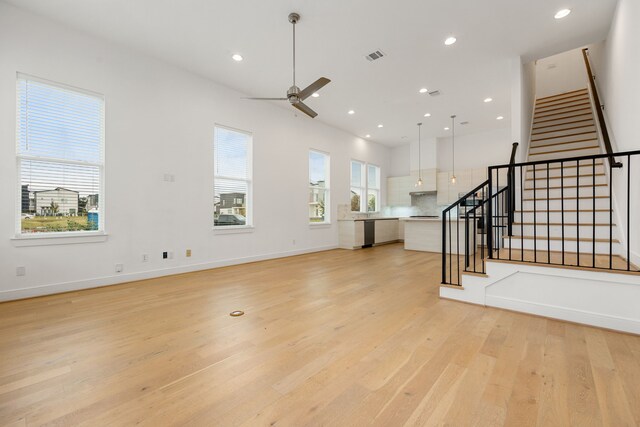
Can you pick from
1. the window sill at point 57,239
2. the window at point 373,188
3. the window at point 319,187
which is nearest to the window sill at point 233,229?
the window sill at point 57,239

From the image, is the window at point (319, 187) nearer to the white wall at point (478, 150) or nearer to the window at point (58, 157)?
the white wall at point (478, 150)

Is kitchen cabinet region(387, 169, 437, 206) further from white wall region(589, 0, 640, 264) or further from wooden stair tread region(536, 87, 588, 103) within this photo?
white wall region(589, 0, 640, 264)

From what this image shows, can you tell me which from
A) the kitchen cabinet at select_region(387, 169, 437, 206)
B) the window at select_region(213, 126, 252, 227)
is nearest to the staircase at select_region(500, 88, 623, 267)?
the kitchen cabinet at select_region(387, 169, 437, 206)

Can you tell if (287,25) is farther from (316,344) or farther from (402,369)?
(402,369)

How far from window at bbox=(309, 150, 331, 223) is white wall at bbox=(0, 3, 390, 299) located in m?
1.14

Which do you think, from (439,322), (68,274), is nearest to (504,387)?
(439,322)

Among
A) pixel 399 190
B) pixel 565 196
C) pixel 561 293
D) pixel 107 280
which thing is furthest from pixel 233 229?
pixel 399 190

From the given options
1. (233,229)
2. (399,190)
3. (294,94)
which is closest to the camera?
(294,94)

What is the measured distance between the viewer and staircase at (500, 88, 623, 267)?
3025 mm

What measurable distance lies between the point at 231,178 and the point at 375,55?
3.39m

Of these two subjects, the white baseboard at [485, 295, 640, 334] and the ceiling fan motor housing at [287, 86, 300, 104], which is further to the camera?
the ceiling fan motor housing at [287, 86, 300, 104]

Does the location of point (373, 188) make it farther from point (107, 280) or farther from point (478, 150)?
point (107, 280)

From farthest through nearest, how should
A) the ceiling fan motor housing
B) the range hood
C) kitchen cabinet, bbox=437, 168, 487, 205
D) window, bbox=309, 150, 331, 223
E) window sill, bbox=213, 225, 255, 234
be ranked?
the range hood < kitchen cabinet, bbox=437, 168, 487, 205 < window, bbox=309, 150, 331, 223 < window sill, bbox=213, 225, 255, 234 < the ceiling fan motor housing

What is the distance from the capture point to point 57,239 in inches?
141
